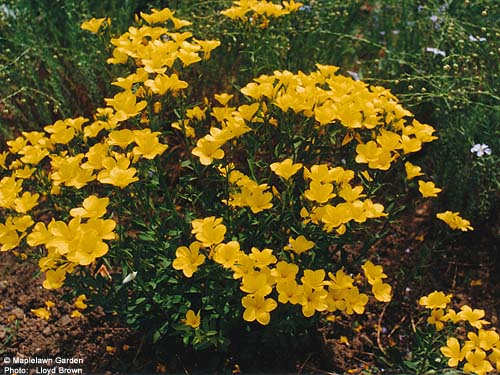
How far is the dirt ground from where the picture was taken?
7.78ft

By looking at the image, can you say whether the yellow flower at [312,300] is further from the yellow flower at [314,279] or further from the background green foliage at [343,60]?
the background green foliage at [343,60]

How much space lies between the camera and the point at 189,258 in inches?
72.4

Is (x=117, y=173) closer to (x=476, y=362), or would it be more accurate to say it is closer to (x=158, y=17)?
(x=158, y=17)

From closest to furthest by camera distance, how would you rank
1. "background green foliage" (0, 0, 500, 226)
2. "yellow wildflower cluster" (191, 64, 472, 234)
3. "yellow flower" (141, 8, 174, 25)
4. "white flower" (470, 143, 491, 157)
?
"yellow wildflower cluster" (191, 64, 472, 234) → "yellow flower" (141, 8, 174, 25) → "white flower" (470, 143, 491, 157) → "background green foliage" (0, 0, 500, 226)

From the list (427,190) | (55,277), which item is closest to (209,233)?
(55,277)

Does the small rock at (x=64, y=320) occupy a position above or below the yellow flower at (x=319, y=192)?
below

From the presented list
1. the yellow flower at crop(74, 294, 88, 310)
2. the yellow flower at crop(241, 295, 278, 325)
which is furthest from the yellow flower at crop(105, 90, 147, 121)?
the yellow flower at crop(74, 294, 88, 310)

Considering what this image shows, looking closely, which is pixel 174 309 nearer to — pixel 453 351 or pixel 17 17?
pixel 453 351

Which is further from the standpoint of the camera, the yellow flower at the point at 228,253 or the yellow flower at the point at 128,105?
the yellow flower at the point at 128,105

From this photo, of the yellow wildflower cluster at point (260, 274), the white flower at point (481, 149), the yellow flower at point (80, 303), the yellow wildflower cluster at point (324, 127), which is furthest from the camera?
the white flower at point (481, 149)

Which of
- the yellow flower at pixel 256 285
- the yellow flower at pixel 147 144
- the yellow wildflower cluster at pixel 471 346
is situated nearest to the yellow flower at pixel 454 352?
the yellow wildflower cluster at pixel 471 346

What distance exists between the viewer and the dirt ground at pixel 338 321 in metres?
2.37

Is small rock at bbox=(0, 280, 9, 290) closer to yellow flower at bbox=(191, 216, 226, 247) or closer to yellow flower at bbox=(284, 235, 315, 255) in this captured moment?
yellow flower at bbox=(191, 216, 226, 247)

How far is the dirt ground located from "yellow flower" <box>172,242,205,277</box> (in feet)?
2.00
